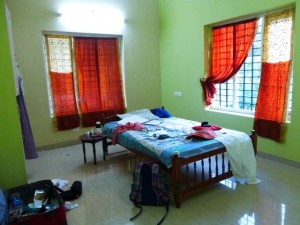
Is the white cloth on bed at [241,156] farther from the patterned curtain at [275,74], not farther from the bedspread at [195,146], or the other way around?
the patterned curtain at [275,74]

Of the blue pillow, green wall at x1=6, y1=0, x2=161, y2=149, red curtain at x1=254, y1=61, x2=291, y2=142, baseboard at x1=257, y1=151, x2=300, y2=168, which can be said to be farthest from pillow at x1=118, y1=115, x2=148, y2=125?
baseboard at x1=257, y1=151, x2=300, y2=168

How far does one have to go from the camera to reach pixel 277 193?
2.62 m

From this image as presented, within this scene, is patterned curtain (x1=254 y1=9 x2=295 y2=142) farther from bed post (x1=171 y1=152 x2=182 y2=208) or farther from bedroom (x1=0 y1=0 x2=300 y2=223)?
bed post (x1=171 y1=152 x2=182 y2=208)

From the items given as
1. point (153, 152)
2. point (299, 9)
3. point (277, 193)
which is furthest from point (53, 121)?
point (299, 9)

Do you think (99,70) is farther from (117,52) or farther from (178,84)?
(178,84)

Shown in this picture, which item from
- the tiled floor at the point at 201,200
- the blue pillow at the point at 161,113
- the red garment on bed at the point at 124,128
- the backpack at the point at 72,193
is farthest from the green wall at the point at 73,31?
the backpack at the point at 72,193

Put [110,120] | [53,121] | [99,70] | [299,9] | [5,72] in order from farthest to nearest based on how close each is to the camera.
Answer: [99,70] < [53,121] < [110,120] < [299,9] < [5,72]

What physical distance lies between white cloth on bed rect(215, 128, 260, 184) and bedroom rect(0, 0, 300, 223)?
854mm

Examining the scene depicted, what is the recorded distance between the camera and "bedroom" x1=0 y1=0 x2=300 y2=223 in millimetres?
3757

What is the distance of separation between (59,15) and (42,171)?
8.82 ft

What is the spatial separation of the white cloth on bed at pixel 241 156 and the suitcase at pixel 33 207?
1815 millimetres

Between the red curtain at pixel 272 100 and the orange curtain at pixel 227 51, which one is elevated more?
the orange curtain at pixel 227 51

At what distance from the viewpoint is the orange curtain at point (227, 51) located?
12.2ft

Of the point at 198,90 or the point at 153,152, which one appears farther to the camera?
the point at 198,90
